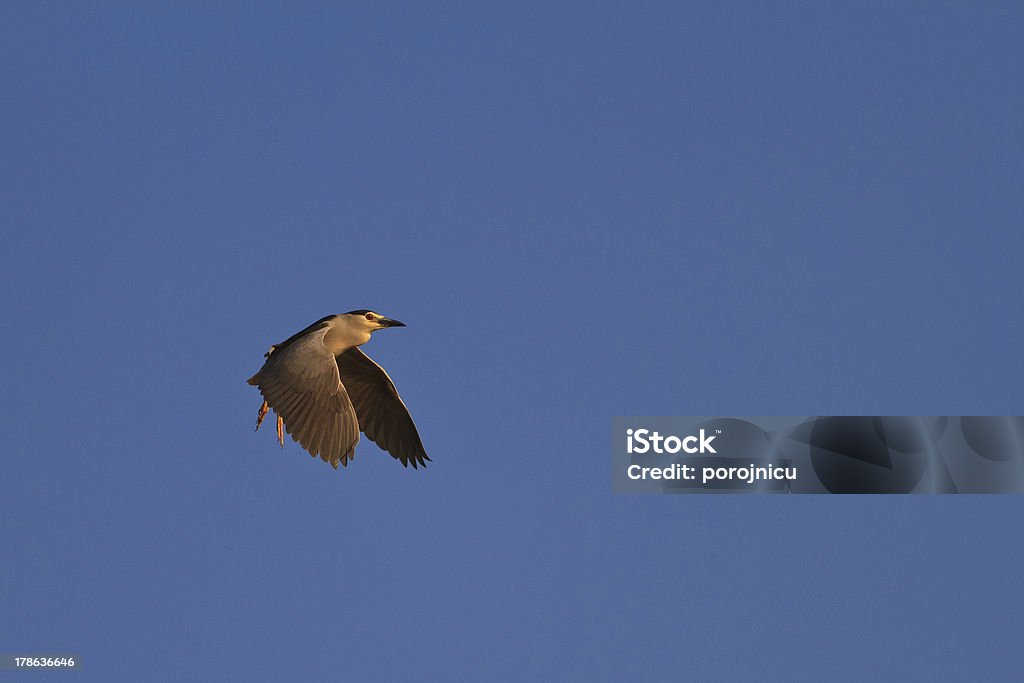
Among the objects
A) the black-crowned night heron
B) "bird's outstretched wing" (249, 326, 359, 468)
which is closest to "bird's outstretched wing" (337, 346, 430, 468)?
the black-crowned night heron

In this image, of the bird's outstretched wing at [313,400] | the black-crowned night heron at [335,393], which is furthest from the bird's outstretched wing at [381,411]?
the bird's outstretched wing at [313,400]

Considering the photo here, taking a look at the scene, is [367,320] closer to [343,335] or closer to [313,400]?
[343,335]

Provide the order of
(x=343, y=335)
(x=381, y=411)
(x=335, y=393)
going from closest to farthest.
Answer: (x=335, y=393)
(x=343, y=335)
(x=381, y=411)

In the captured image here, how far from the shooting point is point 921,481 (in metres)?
27.1

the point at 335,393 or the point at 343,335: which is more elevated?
the point at 343,335

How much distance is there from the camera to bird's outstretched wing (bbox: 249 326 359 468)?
22797mm

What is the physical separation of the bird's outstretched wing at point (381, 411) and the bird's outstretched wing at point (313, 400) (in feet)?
7.49

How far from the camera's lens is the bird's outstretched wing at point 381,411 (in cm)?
2580

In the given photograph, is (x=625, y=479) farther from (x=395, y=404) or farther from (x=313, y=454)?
(x=313, y=454)

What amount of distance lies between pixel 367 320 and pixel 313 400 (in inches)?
78.8

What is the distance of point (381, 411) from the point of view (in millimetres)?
26016

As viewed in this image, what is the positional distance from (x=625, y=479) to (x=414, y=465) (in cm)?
342

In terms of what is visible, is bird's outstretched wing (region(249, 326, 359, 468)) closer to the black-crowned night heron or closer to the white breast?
the black-crowned night heron

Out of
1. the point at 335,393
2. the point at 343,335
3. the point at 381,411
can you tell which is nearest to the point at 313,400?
the point at 335,393
